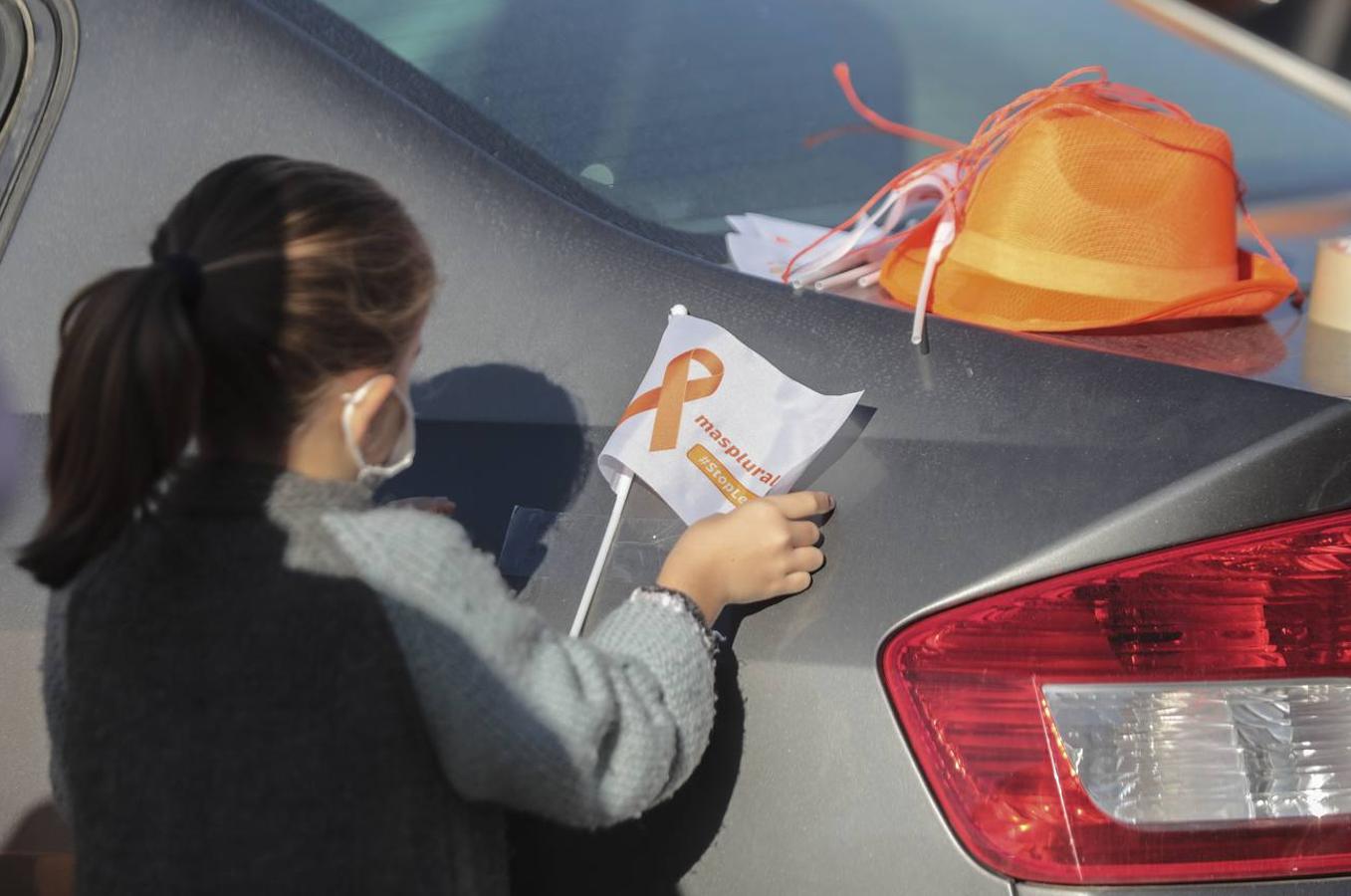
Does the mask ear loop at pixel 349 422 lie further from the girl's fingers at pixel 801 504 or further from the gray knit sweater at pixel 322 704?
the girl's fingers at pixel 801 504

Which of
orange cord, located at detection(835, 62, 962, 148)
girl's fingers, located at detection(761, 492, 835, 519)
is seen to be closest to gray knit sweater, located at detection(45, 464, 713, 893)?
girl's fingers, located at detection(761, 492, 835, 519)

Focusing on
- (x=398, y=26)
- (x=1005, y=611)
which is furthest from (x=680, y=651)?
(x=398, y=26)

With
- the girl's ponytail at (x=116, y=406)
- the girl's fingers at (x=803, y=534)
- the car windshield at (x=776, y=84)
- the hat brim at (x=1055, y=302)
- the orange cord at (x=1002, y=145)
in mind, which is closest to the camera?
the girl's ponytail at (x=116, y=406)

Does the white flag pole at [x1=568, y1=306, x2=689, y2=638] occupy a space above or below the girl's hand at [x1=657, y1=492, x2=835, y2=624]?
below

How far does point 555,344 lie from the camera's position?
1.55 m

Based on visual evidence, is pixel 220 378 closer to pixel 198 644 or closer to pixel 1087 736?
pixel 198 644

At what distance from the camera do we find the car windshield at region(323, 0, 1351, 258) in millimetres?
2084

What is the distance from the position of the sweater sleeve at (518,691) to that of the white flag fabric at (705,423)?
0.25m

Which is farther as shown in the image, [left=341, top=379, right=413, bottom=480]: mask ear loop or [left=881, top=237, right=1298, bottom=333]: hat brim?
[left=881, top=237, right=1298, bottom=333]: hat brim

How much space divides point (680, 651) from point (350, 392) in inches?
15.9

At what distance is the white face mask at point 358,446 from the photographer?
4.24 feet

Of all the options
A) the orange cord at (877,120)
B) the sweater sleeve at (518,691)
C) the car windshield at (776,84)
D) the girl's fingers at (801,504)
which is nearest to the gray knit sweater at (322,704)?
the sweater sleeve at (518,691)

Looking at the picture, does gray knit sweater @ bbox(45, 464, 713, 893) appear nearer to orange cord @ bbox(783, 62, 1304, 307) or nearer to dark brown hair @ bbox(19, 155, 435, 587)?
dark brown hair @ bbox(19, 155, 435, 587)

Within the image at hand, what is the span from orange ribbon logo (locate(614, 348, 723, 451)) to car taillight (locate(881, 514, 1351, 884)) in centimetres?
41
